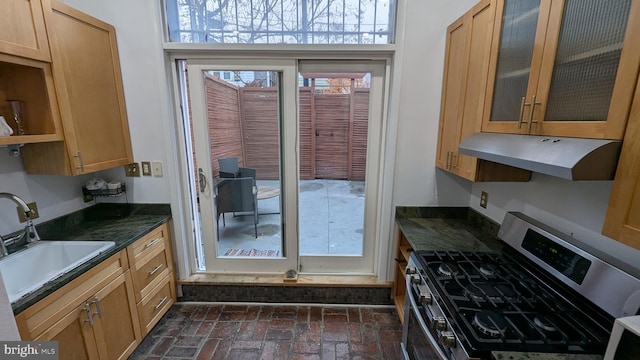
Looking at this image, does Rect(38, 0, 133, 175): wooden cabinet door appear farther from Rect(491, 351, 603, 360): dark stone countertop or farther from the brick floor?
Rect(491, 351, 603, 360): dark stone countertop

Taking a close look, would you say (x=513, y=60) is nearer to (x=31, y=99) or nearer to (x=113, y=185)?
(x=31, y=99)

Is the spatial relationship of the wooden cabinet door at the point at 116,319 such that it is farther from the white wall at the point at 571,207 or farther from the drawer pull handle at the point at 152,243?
the white wall at the point at 571,207

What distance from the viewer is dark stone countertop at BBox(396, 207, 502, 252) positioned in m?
1.71

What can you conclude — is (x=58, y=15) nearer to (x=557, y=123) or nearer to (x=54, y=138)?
(x=54, y=138)

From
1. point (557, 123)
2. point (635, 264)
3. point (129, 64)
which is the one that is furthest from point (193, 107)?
point (635, 264)

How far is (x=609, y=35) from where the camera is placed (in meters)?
0.85

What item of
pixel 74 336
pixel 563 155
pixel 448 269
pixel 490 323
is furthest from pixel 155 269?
pixel 563 155

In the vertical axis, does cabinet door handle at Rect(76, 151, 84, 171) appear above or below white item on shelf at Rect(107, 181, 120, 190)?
above

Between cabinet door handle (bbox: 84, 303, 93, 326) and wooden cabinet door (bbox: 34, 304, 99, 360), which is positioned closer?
wooden cabinet door (bbox: 34, 304, 99, 360)

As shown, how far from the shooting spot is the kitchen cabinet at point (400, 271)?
2162 millimetres

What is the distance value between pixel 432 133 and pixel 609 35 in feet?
3.99

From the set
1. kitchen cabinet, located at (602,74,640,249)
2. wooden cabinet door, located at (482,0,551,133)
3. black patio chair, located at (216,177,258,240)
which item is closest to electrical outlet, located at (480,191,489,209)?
wooden cabinet door, located at (482,0,551,133)

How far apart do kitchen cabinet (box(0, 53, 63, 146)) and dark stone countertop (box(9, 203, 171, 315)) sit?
664 millimetres

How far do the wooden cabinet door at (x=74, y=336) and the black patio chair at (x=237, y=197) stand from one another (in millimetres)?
1146
